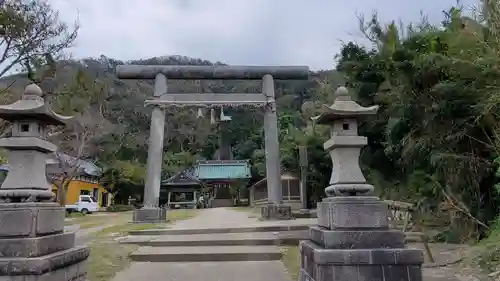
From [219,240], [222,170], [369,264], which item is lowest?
[219,240]

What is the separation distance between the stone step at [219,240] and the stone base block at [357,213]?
12.6ft

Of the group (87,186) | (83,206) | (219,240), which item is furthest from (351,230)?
(87,186)

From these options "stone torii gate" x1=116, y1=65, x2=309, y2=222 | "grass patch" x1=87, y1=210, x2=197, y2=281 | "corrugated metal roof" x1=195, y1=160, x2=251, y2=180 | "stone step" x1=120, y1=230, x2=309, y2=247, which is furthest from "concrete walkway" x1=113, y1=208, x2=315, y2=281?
"corrugated metal roof" x1=195, y1=160, x2=251, y2=180

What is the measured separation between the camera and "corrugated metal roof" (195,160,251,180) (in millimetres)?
32500

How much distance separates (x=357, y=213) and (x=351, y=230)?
198 mm

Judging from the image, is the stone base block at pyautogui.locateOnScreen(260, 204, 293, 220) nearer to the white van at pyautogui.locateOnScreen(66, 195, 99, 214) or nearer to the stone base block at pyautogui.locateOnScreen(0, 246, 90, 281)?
the stone base block at pyautogui.locateOnScreen(0, 246, 90, 281)

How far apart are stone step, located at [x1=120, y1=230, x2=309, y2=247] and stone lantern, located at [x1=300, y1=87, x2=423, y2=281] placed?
3233 mm

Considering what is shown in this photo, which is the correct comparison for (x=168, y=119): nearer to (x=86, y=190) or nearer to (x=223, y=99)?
(x=86, y=190)

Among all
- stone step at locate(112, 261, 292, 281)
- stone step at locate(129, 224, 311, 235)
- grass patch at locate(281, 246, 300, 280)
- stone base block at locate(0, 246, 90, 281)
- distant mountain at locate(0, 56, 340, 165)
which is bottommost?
stone step at locate(112, 261, 292, 281)

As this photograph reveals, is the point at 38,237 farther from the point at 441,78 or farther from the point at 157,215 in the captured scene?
the point at 157,215

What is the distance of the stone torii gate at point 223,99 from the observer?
1223 centimetres

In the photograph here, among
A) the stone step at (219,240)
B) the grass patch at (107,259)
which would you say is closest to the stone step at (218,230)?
the stone step at (219,240)

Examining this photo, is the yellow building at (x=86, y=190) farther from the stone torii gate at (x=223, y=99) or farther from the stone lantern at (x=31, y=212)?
the stone lantern at (x=31, y=212)

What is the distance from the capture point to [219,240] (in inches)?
316
